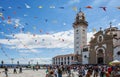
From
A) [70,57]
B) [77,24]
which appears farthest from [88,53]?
[70,57]

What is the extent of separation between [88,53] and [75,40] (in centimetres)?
988

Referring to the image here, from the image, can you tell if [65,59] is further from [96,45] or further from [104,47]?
[104,47]

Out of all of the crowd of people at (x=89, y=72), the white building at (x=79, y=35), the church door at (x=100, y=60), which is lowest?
the crowd of people at (x=89, y=72)

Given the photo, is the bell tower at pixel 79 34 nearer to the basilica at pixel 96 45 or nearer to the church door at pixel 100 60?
the basilica at pixel 96 45

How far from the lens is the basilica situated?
6122 centimetres

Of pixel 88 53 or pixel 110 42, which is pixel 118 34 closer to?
pixel 110 42

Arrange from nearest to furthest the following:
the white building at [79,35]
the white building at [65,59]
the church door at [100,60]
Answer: the church door at [100,60] < the white building at [79,35] < the white building at [65,59]

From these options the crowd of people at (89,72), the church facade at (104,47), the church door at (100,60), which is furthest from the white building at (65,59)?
the crowd of people at (89,72)

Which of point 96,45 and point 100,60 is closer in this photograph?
point 100,60

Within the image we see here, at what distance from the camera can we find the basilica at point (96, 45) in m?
61.2

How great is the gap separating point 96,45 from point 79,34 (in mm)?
11823

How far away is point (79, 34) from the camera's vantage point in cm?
7675

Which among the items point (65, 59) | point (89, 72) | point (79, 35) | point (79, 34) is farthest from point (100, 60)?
point (89, 72)

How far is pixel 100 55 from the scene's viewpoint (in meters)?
64.5
